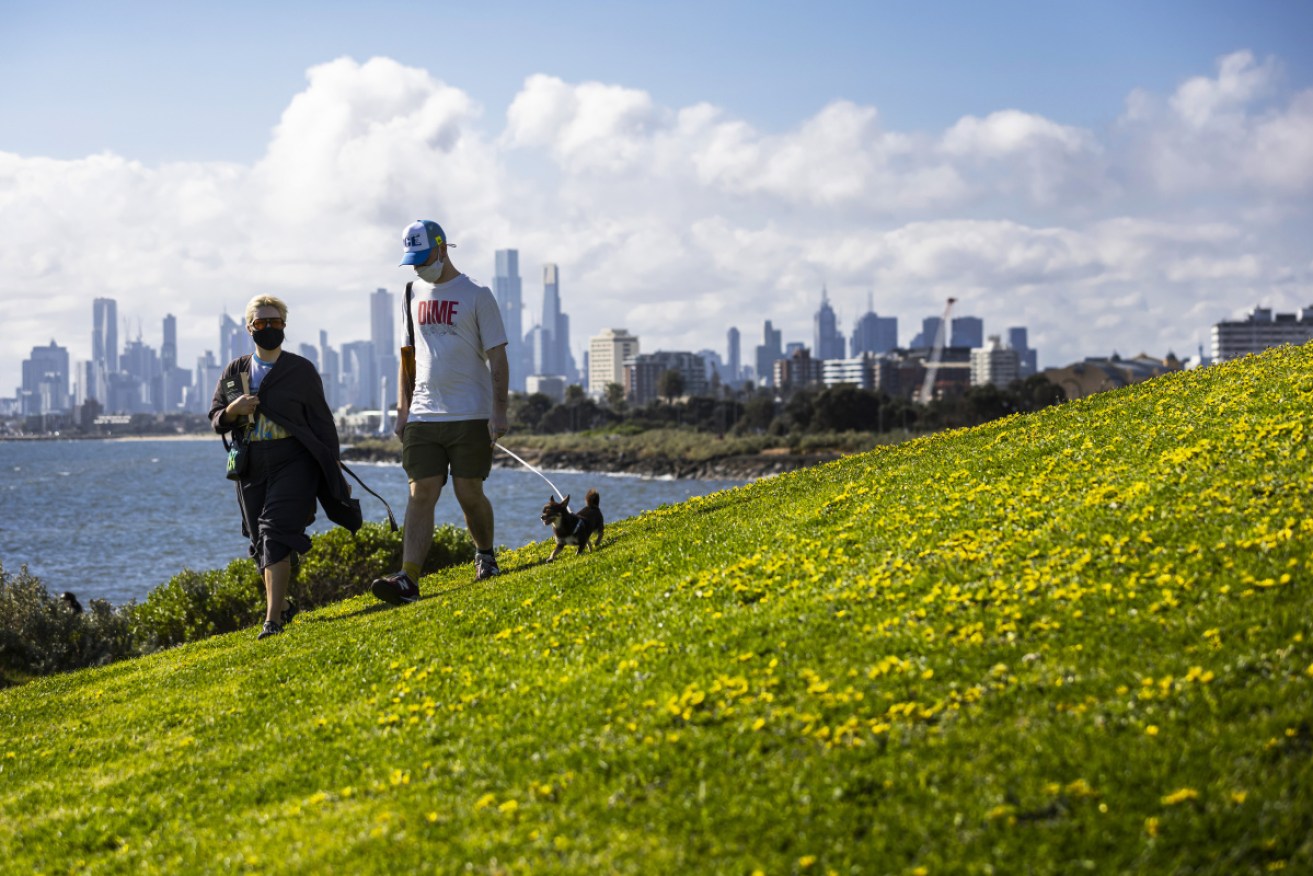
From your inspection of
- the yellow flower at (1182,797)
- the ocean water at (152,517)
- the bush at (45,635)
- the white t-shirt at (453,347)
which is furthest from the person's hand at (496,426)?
the ocean water at (152,517)

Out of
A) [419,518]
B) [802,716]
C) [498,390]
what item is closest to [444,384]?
[498,390]

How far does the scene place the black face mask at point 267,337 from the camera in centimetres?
1210

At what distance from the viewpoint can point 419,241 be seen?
489 inches

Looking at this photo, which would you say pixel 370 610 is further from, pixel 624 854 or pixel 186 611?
pixel 624 854

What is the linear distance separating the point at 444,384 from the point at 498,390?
1.86 ft

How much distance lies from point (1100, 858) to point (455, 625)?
644 cm

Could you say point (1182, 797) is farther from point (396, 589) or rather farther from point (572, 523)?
point (572, 523)

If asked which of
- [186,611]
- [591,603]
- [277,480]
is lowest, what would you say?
[186,611]

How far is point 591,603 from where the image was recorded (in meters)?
10.1

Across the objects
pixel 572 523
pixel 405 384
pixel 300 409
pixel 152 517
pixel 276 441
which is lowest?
pixel 152 517

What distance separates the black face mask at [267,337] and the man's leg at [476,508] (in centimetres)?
222

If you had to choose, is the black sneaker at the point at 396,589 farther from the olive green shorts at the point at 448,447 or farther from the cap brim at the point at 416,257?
the cap brim at the point at 416,257

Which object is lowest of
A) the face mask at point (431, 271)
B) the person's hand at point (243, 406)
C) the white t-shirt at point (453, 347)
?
the person's hand at point (243, 406)

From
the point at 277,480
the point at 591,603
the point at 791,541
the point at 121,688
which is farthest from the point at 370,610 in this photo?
the point at 791,541
